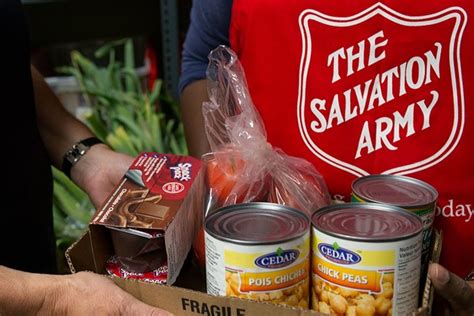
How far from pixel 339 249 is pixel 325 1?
1.30 ft

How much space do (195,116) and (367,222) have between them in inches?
21.7

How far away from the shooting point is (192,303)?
753 millimetres

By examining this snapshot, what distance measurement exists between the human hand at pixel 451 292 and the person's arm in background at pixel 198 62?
54 cm

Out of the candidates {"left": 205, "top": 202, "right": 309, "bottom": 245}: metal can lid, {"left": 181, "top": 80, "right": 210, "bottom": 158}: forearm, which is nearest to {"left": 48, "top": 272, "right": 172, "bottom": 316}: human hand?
{"left": 205, "top": 202, "right": 309, "bottom": 245}: metal can lid

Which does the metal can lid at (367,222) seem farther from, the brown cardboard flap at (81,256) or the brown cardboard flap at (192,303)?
the brown cardboard flap at (81,256)

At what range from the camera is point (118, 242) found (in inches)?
34.3

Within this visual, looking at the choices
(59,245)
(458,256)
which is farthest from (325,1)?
(59,245)

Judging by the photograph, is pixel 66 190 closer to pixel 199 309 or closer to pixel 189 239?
pixel 189 239

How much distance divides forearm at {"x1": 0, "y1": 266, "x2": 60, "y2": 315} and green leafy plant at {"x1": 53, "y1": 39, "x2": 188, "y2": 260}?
4.09 ft

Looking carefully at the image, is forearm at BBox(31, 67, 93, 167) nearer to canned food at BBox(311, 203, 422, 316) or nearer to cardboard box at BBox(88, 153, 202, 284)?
cardboard box at BBox(88, 153, 202, 284)

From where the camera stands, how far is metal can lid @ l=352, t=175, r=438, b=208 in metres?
0.86

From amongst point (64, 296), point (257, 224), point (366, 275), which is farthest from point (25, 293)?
point (366, 275)

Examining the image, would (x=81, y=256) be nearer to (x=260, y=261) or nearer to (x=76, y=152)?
(x=260, y=261)

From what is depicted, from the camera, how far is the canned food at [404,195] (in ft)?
2.75
